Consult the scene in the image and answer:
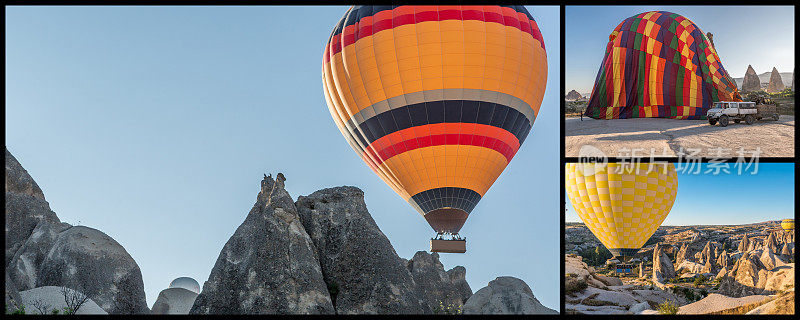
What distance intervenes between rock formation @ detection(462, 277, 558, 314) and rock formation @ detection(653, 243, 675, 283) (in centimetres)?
2002

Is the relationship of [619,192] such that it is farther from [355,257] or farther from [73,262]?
[73,262]

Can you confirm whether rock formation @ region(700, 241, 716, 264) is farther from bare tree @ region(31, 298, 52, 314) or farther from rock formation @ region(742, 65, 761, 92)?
bare tree @ region(31, 298, 52, 314)

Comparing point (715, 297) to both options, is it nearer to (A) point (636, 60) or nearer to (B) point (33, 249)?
(A) point (636, 60)

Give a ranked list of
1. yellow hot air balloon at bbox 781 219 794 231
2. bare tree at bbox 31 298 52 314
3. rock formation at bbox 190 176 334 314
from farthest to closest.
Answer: yellow hot air balloon at bbox 781 219 794 231
bare tree at bbox 31 298 52 314
rock formation at bbox 190 176 334 314

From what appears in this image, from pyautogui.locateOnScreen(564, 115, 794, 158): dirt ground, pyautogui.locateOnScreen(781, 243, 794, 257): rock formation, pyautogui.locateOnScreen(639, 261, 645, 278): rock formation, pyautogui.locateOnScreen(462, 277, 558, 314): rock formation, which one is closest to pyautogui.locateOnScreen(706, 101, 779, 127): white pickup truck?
pyautogui.locateOnScreen(564, 115, 794, 158): dirt ground

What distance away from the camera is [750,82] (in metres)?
26.8

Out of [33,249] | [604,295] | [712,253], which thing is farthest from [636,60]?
[712,253]

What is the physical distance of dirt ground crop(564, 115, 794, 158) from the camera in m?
18.0

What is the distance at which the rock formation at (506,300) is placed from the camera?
2816 centimetres

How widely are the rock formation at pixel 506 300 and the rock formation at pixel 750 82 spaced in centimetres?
1178

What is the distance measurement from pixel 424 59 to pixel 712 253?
4656cm

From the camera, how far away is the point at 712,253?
62688mm

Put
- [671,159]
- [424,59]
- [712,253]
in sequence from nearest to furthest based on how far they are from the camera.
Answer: [671,159]
[424,59]
[712,253]

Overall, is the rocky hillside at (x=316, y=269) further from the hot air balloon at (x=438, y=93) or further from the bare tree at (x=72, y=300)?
the bare tree at (x=72, y=300)
